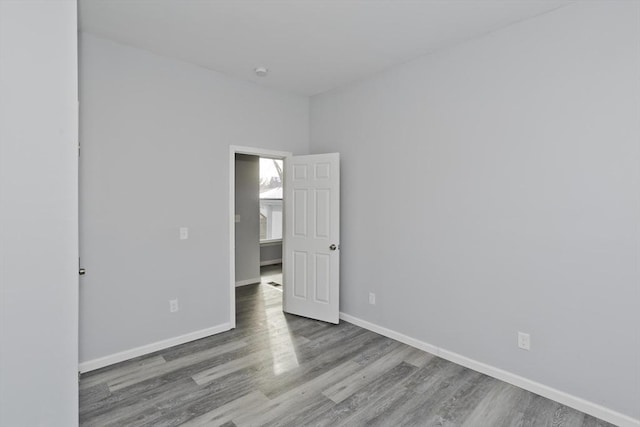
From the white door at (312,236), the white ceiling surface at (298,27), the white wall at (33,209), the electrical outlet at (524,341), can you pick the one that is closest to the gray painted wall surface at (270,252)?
the white door at (312,236)

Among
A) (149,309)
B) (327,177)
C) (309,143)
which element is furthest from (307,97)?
(149,309)

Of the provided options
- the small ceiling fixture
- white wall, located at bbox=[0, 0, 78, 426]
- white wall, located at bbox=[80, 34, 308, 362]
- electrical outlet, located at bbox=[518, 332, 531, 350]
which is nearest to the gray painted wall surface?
white wall, located at bbox=[80, 34, 308, 362]

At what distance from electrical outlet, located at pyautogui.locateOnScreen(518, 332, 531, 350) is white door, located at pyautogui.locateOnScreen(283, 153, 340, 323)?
5.93ft

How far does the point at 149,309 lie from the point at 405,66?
3355 millimetres

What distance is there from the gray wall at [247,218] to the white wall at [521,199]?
261cm

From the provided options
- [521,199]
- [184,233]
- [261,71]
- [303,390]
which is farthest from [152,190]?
[521,199]

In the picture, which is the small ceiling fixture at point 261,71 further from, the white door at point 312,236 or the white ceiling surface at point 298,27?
the white door at point 312,236

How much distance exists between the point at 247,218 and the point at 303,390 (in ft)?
11.8

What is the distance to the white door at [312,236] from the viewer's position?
145 inches

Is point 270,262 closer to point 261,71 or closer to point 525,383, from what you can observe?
point 261,71

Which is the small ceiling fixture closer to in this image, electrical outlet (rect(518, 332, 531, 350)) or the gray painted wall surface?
electrical outlet (rect(518, 332, 531, 350))

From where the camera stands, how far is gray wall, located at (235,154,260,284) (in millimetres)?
5426

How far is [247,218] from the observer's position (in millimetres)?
5555

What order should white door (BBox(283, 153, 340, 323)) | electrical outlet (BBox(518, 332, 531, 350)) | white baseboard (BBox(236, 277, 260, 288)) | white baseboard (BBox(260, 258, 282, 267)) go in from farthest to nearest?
white baseboard (BBox(260, 258, 282, 267)) < white baseboard (BBox(236, 277, 260, 288)) < white door (BBox(283, 153, 340, 323)) < electrical outlet (BBox(518, 332, 531, 350))
